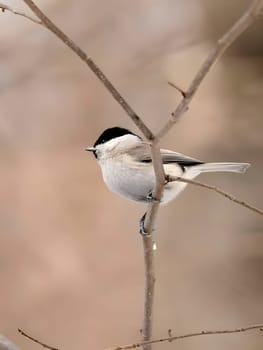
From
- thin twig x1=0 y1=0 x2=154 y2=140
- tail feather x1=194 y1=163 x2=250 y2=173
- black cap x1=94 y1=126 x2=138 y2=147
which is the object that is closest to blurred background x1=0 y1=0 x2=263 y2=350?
black cap x1=94 y1=126 x2=138 y2=147

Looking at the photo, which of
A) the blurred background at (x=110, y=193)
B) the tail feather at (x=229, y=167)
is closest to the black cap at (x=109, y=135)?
the tail feather at (x=229, y=167)

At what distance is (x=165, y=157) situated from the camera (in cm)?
114

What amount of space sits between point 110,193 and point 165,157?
1038 mm

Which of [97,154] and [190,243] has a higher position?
[190,243]

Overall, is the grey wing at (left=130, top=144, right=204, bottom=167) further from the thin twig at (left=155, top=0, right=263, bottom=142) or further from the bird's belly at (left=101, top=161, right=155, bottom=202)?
the thin twig at (left=155, top=0, right=263, bottom=142)

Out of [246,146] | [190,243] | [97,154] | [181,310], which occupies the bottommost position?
[97,154]

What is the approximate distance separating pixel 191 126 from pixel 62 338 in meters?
0.83

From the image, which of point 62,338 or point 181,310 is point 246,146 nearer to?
point 181,310

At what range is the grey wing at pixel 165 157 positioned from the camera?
3.74ft

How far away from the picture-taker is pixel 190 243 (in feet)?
7.17

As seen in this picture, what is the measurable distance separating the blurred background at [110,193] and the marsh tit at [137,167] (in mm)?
893

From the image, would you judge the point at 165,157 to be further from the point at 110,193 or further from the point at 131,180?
the point at 110,193

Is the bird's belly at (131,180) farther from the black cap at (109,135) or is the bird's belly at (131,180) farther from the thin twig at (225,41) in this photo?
the thin twig at (225,41)

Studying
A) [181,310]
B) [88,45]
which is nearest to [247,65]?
[88,45]
